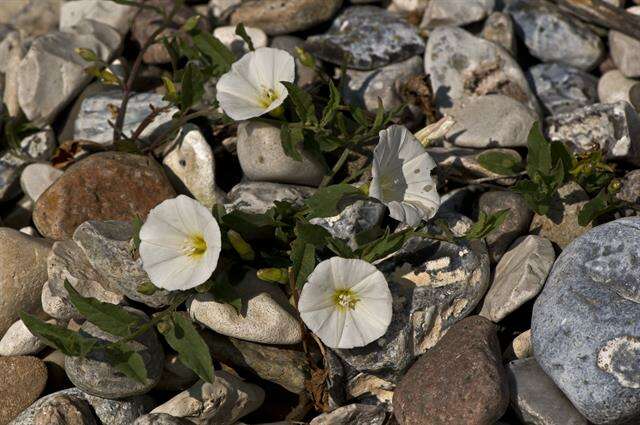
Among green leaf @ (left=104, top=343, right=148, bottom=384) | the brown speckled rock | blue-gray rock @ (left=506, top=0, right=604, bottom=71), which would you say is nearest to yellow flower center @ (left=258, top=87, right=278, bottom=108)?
green leaf @ (left=104, top=343, right=148, bottom=384)

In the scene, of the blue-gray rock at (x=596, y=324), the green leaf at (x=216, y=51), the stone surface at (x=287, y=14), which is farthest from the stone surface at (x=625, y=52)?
the green leaf at (x=216, y=51)

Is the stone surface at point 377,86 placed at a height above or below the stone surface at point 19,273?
above

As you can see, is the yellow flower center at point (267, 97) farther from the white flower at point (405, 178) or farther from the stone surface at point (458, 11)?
the stone surface at point (458, 11)

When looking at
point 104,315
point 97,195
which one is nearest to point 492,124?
point 97,195

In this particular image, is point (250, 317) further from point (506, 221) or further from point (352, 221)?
point (506, 221)

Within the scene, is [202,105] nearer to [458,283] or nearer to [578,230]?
[458,283]

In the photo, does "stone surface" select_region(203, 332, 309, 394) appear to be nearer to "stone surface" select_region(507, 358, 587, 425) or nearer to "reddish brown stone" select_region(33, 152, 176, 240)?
"reddish brown stone" select_region(33, 152, 176, 240)
